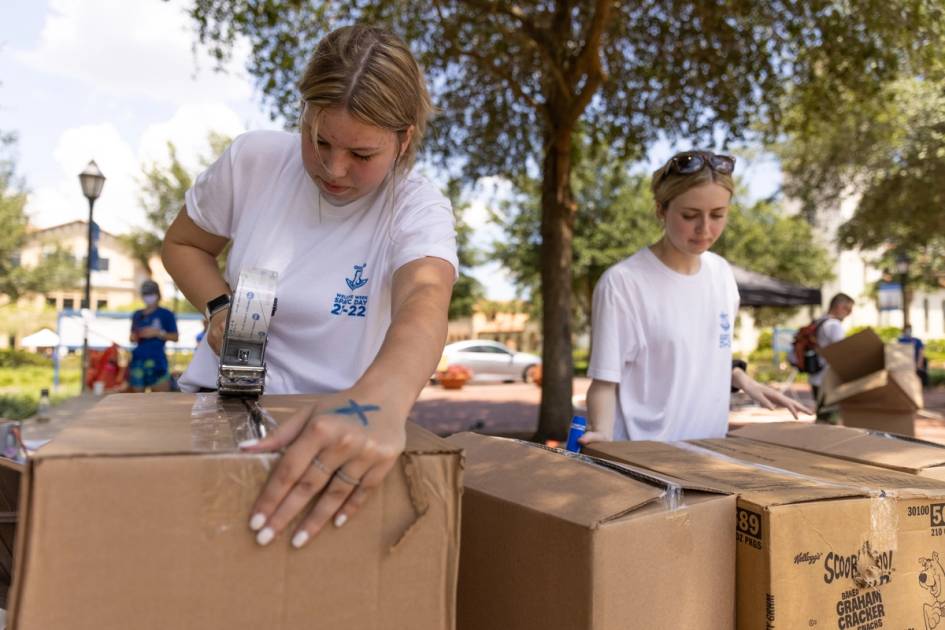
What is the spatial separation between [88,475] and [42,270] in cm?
2723

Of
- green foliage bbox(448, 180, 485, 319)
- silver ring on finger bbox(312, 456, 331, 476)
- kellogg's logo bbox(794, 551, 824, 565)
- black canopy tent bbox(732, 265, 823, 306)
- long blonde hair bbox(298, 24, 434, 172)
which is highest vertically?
green foliage bbox(448, 180, 485, 319)

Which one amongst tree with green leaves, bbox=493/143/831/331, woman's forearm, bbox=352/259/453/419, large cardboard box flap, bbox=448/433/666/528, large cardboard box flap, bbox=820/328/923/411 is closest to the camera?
woman's forearm, bbox=352/259/453/419

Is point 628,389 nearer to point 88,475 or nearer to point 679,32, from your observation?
point 88,475

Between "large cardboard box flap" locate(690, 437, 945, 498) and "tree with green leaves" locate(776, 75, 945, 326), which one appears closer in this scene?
"large cardboard box flap" locate(690, 437, 945, 498)

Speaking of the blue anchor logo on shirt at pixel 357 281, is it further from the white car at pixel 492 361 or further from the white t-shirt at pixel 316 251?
the white car at pixel 492 361

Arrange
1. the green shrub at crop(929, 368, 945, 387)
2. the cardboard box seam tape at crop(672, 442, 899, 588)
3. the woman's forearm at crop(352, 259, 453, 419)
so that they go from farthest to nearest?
the green shrub at crop(929, 368, 945, 387) → the cardboard box seam tape at crop(672, 442, 899, 588) → the woman's forearm at crop(352, 259, 453, 419)

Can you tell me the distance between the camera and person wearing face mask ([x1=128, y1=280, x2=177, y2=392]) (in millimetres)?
8656

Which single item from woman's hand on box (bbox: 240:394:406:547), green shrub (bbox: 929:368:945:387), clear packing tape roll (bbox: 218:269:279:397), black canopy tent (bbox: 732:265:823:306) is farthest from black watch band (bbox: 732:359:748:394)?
green shrub (bbox: 929:368:945:387)

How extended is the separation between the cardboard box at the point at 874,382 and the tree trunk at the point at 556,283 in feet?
12.6

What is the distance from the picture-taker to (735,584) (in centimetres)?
114

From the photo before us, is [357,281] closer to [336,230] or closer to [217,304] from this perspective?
[336,230]

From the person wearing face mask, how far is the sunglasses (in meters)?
7.55

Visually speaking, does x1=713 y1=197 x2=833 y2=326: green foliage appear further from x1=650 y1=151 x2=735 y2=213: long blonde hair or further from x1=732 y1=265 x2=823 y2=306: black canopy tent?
x1=650 y1=151 x2=735 y2=213: long blonde hair

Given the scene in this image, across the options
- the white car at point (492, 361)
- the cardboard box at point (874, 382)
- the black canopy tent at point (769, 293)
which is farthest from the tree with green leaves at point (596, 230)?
the cardboard box at point (874, 382)
